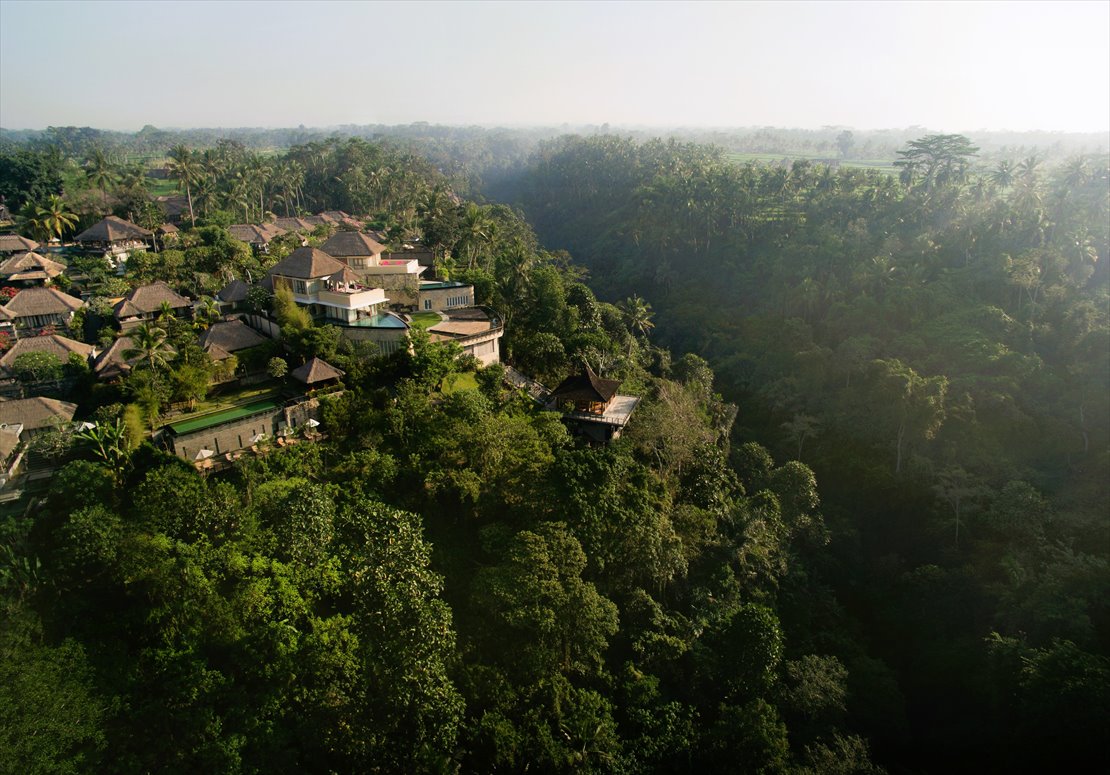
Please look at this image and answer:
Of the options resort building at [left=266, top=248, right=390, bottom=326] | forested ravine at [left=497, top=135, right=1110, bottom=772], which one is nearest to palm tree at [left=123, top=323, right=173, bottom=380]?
resort building at [left=266, top=248, right=390, bottom=326]

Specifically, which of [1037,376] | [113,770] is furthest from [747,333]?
[113,770]

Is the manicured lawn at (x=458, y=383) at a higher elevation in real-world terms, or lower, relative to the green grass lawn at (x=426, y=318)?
lower

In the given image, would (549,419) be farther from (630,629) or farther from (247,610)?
(247,610)

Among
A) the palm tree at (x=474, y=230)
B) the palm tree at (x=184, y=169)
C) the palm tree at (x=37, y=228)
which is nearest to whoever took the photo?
the palm tree at (x=474, y=230)

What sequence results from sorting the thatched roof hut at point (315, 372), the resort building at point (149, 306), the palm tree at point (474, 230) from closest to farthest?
the thatched roof hut at point (315, 372) < the resort building at point (149, 306) < the palm tree at point (474, 230)

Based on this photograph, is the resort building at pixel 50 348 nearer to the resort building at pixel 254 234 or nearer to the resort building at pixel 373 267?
the resort building at pixel 373 267

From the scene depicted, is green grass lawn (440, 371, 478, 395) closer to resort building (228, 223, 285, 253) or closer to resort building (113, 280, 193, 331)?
resort building (113, 280, 193, 331)

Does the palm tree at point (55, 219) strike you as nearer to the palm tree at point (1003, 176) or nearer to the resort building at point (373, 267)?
the resort building at point (373, 267)

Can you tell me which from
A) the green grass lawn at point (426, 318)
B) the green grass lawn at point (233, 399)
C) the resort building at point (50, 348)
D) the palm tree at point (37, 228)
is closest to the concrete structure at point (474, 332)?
the green grass lawn at point (426, 318)

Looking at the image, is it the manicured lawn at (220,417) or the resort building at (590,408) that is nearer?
the manicured lawn at (220,417)

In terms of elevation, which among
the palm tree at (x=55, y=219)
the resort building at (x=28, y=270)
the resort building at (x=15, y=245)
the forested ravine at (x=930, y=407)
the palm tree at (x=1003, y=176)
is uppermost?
the palm tree at (x=1003, y=176)
